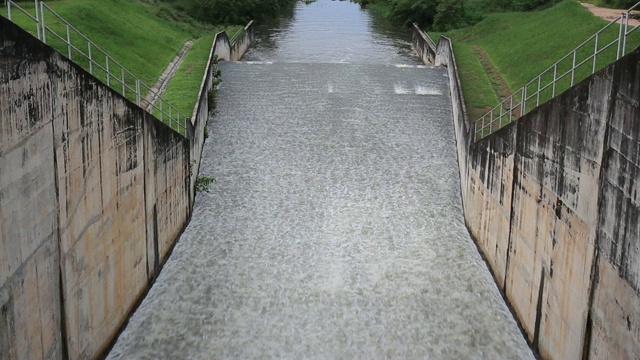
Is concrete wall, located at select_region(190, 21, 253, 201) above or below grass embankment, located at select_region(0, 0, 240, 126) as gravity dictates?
below

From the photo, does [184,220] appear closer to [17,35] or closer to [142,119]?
[142,119]

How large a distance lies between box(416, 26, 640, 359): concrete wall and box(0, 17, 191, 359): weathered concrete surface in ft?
22.3

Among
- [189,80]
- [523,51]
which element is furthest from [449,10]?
[189,80]

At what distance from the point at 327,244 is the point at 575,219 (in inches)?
262

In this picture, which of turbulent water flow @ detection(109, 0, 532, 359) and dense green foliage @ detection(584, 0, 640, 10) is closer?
turbulent water flow @ detection(109, 0, 532, 359)

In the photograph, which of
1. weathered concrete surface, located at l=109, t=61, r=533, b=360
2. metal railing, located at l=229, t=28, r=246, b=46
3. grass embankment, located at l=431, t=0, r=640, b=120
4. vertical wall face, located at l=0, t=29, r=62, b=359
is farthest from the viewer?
metal railing, located at l=229, t=28, r=246, b=46

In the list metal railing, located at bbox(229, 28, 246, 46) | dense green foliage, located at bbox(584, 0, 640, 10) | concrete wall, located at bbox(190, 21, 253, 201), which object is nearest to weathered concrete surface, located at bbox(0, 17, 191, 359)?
concrete wall, located at bbox(190, 21, 253, 201)

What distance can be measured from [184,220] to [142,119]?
4.14 meters

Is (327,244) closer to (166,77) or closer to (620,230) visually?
(620,230)

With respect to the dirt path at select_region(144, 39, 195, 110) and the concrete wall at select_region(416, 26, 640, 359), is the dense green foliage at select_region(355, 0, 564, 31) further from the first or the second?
the concrete wall at select_region(416, 26, 640, 359)

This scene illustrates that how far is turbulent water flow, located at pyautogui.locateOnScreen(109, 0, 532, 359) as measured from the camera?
12.6 meters

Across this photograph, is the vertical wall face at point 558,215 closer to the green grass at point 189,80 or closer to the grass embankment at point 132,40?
the green grass at point 189,80

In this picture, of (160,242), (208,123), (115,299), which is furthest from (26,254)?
(208,123)

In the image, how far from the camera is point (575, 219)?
34.3 feet
